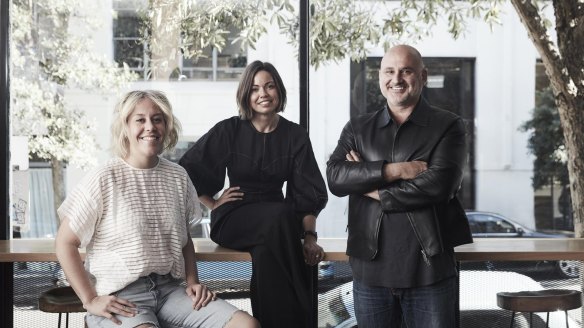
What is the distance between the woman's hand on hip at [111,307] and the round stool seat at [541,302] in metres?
1.74

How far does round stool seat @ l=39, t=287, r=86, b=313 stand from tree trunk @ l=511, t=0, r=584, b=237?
8.89 feet

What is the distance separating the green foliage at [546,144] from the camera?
593 cm

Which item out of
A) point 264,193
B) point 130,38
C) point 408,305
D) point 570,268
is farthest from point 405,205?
point 130,38

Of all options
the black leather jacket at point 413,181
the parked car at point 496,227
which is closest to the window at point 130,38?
the black leather jacket at point 413,181

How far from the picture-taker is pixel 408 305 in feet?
9.46

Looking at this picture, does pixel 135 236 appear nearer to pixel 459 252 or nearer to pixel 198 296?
pixel 198 296

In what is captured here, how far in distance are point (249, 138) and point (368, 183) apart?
2.29 ft

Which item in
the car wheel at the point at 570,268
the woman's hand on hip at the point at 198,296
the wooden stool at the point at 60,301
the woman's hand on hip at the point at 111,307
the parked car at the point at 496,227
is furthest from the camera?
the parked car at the point at 496,227

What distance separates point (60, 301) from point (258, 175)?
1037 mm

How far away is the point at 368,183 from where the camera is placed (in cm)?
288

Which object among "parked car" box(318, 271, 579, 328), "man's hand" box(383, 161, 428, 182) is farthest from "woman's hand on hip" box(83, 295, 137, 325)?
"parked car" box(318, 271, 579, 328)

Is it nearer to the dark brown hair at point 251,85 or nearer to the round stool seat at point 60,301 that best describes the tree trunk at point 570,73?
the dark brown hair at point 251,85

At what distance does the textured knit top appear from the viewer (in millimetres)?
2809

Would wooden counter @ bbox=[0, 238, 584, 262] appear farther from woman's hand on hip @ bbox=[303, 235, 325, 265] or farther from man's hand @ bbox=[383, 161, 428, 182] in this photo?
man's hand @ bbox=[383, 161, 428, 182]
